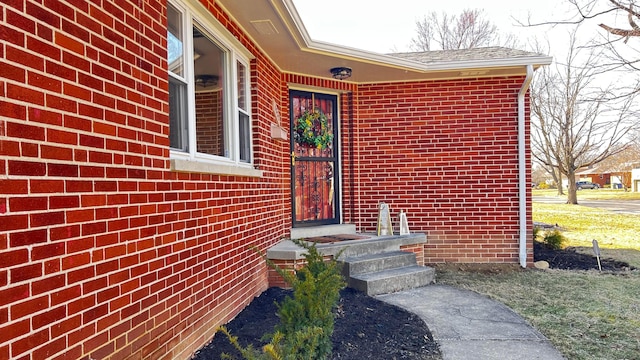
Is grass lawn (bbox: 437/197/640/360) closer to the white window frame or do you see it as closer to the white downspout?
the white downspout

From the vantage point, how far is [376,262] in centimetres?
493

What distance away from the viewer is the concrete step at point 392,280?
4.52 metres

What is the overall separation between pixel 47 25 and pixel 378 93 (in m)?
5.14

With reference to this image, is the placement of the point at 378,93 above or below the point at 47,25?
above

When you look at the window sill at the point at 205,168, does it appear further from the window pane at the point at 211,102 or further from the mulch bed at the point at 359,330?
the mulch bed at the point at 359,330

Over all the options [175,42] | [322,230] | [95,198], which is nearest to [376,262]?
[322,230]

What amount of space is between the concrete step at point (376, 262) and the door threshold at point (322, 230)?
3.05ft

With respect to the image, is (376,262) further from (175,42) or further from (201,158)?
(175,42)

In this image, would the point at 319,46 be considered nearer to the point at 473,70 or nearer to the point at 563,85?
the point at 473,70

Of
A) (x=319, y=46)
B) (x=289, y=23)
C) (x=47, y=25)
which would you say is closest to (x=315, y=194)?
(x=319, y=46)

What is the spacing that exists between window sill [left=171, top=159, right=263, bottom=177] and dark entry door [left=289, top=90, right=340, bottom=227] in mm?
1870

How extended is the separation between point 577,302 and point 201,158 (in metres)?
4.14

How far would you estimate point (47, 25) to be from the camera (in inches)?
65.9

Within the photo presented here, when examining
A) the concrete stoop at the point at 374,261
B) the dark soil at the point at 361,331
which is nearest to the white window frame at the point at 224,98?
the concrete stoop at the point at 374,261
